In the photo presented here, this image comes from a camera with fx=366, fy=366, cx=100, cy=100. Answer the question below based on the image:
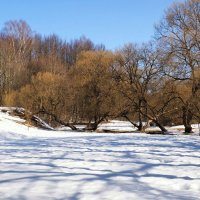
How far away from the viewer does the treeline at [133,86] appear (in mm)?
23203

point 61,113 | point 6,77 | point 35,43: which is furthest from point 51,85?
point 35,43

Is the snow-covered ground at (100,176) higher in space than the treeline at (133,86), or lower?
lower

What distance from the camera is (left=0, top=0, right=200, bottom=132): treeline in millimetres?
23203

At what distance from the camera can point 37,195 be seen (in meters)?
4.81

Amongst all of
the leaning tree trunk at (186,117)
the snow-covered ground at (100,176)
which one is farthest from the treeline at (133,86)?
the snow-covered ground at (100,176)

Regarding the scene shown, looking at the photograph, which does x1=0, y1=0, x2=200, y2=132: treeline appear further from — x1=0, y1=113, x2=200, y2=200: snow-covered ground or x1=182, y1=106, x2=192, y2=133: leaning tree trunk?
x1=0, y1=113, x2=200, y2=200: snow-covered ground

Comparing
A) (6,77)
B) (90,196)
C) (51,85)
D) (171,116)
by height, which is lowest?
(90,196)

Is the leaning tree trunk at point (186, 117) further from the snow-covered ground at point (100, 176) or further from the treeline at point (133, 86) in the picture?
the snow-covered ground at point (100, 176)

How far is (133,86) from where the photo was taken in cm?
Answer: 2528

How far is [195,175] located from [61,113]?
72.8 feet

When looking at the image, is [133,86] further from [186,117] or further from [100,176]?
[100,176]

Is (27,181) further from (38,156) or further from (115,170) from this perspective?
(38,156)

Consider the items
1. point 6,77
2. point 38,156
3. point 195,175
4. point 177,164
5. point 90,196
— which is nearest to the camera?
point 90,196

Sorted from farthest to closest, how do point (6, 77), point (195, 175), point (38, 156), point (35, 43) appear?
point (35, 43) → point (6, 77) → point (38, 156) → point (195, 175)
